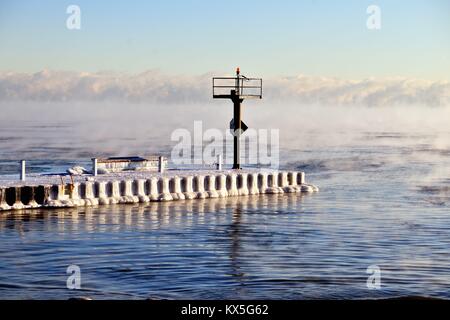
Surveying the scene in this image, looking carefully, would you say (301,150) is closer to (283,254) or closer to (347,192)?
(347,192)

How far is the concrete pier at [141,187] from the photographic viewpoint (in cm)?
4300

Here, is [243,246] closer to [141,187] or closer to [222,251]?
[222,251]

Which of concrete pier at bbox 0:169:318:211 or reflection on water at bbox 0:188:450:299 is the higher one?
concrete pier at bbox 0:169:318:211

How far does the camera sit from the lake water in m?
27.9

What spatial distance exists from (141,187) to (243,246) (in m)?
12.4

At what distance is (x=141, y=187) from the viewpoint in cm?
4703

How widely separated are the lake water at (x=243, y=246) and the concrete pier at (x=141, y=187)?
77 centimetres

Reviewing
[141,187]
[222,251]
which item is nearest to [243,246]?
[222,251]

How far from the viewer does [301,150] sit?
98.8 metres

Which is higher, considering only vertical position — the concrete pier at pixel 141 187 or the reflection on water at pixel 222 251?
the concrete pier at pixel 141 187

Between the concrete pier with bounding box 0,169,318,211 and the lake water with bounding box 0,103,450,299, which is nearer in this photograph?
the lake water with bounding box 0,103,450,299

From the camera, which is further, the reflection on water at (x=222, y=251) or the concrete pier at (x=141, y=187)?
the concrete pier at (x=141, y=187)

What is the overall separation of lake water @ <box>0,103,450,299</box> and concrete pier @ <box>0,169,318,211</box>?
2.52ft
